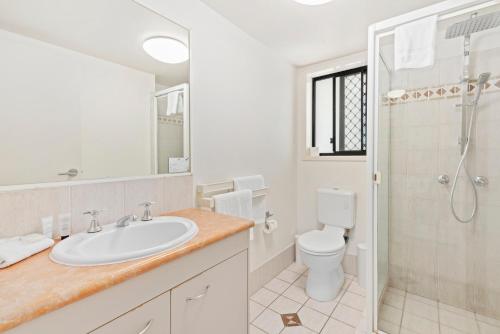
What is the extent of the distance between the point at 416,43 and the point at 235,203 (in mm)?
1456

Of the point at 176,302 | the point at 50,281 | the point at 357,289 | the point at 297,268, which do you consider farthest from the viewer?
the point at 297,268

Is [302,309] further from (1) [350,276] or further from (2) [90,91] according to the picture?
(2) [90,91]

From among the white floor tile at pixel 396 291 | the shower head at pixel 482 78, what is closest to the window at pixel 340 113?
the shower head at pixel 482 78

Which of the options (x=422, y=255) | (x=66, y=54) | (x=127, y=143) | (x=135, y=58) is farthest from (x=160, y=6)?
(x=422, y=255)

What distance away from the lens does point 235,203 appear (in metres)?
1.61

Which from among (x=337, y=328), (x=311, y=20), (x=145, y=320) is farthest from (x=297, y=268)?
(x=311, y=20)

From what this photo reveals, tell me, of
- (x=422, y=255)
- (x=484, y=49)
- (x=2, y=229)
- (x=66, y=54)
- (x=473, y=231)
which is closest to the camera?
(x=2, y=229)

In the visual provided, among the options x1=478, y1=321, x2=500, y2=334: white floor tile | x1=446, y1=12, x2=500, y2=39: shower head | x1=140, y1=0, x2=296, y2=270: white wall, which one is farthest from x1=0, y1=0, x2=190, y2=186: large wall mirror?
x1=478, y1=321, x2=500, y2=334: white floor tile

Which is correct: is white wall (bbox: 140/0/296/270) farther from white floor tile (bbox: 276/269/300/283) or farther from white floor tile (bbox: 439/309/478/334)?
white floor tile (bbox: 439/309/478/334)

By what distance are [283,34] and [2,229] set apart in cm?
211

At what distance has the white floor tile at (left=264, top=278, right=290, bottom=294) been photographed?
6.69 feet

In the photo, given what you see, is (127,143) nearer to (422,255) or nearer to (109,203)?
(109,203)

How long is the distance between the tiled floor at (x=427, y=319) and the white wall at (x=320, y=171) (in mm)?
651

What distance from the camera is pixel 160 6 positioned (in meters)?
1.32
